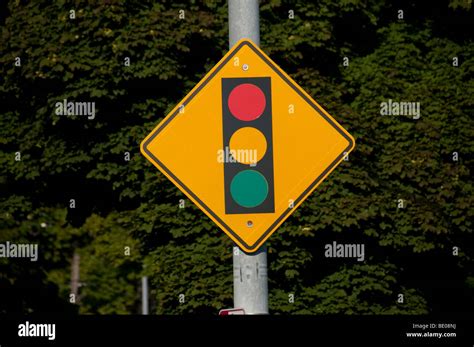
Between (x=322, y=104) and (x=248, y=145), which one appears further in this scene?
(x=322, y=104)

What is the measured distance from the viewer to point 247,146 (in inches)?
280

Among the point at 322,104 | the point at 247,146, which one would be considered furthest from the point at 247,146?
the point at 322,104

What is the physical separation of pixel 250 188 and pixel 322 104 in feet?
34.3

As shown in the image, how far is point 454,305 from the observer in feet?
60.3

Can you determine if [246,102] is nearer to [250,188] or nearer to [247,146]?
[247,146]

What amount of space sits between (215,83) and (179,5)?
418 inches

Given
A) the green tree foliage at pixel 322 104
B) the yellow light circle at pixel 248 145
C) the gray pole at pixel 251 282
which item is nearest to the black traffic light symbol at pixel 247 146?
the yellow light circle at pixel 248 145

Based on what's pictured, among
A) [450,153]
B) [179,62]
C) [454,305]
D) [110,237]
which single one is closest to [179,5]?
[179,62]

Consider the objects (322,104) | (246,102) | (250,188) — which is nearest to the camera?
(250,188)

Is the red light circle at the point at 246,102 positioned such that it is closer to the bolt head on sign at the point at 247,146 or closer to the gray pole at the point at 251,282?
the bolt head on sign at the point at 247,146

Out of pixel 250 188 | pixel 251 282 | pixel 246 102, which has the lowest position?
pixel 251 282

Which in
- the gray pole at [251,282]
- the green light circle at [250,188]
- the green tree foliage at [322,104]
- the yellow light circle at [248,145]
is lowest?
the gray pole at [251,282]

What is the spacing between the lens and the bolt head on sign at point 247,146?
7.08 meters

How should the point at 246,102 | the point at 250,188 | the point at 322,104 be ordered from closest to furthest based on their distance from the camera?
the point at 250,188 → the point at 246,102 → the point at 322,104
